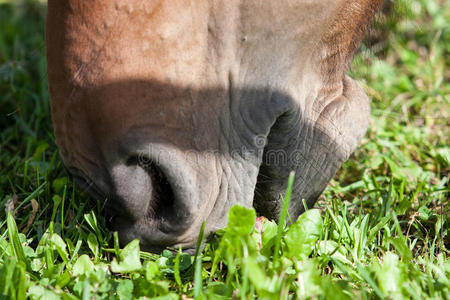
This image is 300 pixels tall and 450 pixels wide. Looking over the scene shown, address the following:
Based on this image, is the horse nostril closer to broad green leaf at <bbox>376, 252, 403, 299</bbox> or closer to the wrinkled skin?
the wrinkled skin

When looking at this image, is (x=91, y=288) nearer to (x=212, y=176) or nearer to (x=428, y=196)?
(x=212, y=176)

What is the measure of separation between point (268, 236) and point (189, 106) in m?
0.48

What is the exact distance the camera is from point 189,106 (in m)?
1.40

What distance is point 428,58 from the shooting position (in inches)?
133

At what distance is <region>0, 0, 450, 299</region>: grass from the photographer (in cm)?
139

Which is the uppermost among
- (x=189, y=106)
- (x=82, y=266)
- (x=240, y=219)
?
(x=189, y=106)

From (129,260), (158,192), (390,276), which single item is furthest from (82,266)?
(390,276)

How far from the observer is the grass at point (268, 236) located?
139 centimetres

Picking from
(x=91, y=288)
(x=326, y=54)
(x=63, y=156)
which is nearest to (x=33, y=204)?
(x=63, y=156)

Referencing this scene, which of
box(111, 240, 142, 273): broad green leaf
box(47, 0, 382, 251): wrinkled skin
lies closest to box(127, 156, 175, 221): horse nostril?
box(47, 0, 382, 251): wrinkled skin

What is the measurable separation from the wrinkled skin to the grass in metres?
0.11

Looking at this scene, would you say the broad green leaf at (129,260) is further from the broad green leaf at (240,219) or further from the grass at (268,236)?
the broad green leaf at (240,219)

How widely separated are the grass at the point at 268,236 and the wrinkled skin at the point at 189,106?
0.11 metres

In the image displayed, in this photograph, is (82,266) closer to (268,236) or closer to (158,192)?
(158,192)
